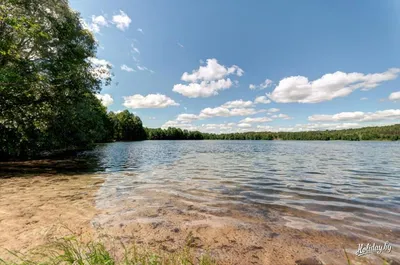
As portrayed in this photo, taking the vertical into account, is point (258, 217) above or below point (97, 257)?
below

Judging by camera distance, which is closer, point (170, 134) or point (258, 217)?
point (258, 217)

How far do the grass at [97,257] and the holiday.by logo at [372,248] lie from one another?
307 cm

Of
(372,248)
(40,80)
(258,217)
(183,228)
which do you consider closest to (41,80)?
(40,80)

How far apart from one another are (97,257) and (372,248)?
534cm

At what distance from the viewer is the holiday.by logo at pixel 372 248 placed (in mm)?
4272

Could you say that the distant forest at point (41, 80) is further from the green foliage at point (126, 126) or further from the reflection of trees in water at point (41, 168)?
the green foliage at point (126, 126)

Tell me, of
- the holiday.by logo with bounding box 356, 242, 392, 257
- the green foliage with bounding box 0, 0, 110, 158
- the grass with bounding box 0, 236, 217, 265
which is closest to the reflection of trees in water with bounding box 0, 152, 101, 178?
the green foliage with bounding box 0, 0, 110, 158

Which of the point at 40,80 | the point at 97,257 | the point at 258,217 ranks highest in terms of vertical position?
the point at 40,80

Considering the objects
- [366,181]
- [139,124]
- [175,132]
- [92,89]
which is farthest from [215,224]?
[175,132]

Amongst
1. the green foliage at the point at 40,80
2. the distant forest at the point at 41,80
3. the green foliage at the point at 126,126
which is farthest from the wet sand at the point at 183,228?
the green foliage at the point at 126,126

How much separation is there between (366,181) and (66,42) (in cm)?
2516

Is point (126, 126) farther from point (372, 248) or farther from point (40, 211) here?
point (372, 248)

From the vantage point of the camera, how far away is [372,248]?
4.47 metres

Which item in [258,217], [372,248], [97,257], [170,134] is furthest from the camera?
[170,134]
